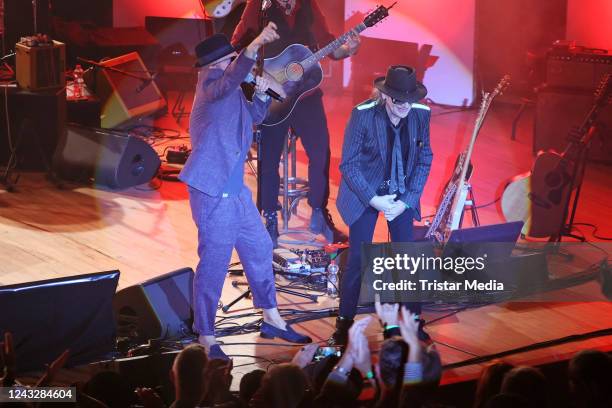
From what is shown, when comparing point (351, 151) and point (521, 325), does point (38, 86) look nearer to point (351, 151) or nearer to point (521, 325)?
point (351, 151)

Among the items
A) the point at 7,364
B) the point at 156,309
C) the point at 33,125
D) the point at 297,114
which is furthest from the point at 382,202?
the point at 33,125

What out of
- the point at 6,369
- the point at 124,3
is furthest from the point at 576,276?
the point at 124,3

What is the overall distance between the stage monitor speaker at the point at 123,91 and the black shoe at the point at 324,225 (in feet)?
13.8

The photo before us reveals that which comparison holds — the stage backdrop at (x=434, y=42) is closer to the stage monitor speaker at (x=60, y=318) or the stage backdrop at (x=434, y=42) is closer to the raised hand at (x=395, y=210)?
the raised hand at (x=395, y=210)

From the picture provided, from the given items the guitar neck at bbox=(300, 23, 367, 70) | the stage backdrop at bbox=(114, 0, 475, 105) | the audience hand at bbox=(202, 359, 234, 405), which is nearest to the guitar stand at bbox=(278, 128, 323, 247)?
the guitar neck at bbox=(300, 23, 367, 70)

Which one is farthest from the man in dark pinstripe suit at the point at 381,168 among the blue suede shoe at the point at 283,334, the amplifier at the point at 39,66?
the amplifier at the point at 39,66

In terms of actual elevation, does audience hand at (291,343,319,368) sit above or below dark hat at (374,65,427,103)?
below

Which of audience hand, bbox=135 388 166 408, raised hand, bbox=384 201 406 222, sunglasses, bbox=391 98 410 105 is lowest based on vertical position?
audience hand, bbox=135 388 166 408

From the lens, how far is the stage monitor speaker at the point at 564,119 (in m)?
11.4

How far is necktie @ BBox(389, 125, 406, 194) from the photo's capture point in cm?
631

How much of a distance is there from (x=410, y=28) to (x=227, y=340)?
9.00 metres

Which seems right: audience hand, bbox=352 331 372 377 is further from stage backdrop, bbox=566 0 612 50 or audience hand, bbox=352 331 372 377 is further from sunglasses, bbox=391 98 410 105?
stage backdrop, bbox=566 0 612 50

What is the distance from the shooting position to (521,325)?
693 cm

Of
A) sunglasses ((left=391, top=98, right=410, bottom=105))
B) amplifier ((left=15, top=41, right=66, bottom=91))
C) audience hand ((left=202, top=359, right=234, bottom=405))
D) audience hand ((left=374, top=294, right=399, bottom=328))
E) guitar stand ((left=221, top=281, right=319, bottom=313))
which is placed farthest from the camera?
amplifier ((left=15, top=41, right=66, bottom=91))
